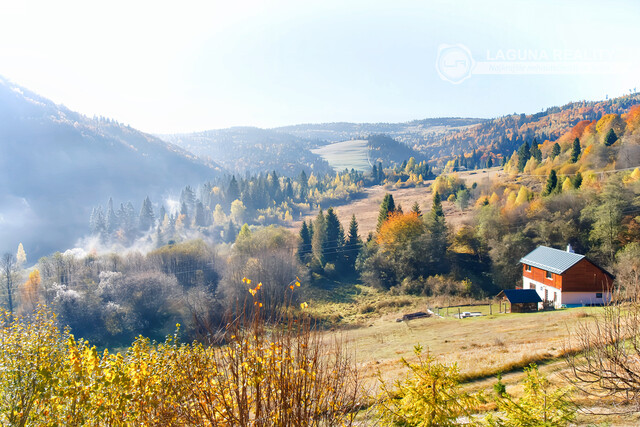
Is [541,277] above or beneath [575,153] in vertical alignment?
beneath

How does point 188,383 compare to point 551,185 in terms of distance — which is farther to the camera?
point 551,185

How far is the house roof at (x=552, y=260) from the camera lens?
40.2 m

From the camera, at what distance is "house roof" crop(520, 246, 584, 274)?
4019 centimetres

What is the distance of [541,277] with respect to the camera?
43875mm

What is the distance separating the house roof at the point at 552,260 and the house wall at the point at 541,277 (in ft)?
2.06

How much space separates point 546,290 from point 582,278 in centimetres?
404

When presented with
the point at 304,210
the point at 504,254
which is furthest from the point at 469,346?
the point at 304,210

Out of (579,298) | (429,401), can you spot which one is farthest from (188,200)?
(429,401)

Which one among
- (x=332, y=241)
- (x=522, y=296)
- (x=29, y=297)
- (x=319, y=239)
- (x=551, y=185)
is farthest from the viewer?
(x=332, y=241)

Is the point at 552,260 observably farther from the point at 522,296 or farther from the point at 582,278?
the point at 522,296

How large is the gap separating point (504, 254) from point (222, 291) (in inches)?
1475

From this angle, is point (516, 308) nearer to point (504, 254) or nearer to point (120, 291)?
point (504, 254)

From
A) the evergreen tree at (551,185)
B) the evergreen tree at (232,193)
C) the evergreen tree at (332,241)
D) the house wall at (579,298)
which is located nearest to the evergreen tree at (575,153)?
the evergreen tree at (551,185)

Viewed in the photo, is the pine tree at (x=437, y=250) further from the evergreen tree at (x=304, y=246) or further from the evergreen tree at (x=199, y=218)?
the evergreen tree at (x=199, y=218)
